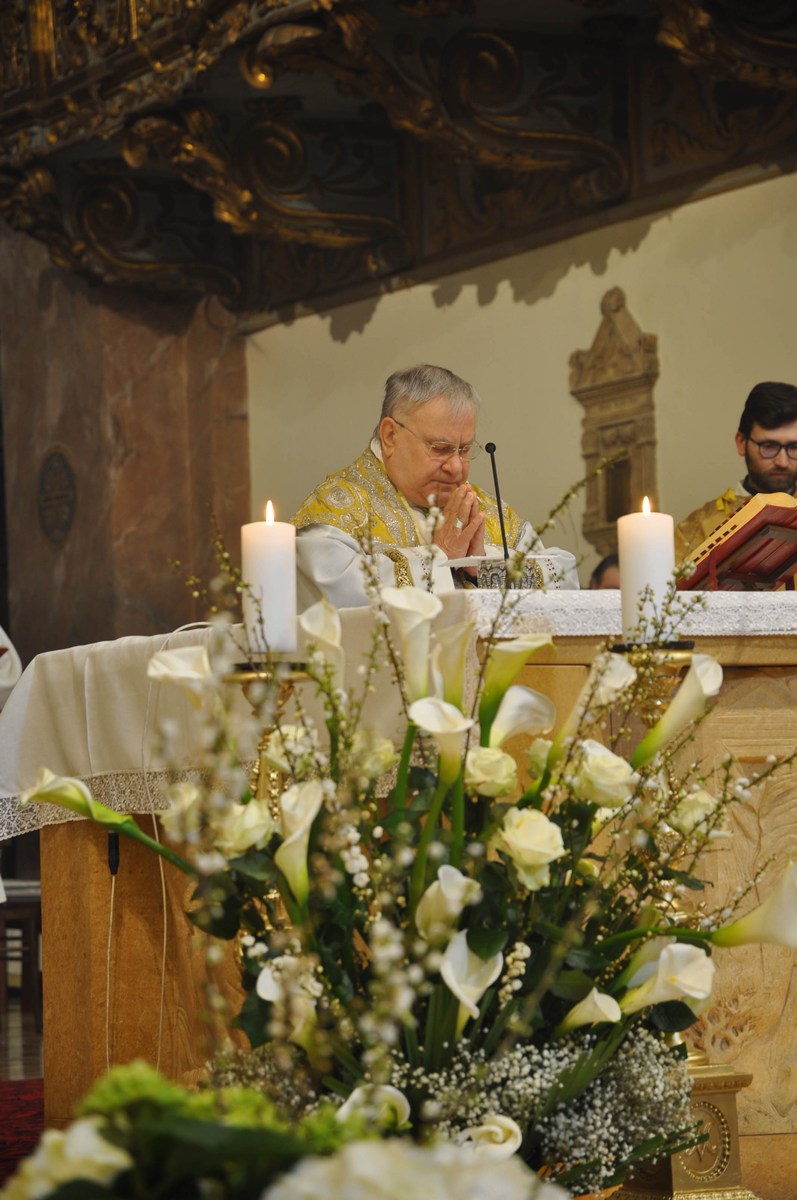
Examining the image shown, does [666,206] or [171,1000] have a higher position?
[666,206]

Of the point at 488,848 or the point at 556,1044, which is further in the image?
the point at 488,848

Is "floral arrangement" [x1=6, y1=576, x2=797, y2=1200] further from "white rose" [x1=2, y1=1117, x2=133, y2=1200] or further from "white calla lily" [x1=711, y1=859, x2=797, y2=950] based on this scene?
"white rose" [x1=2, y1=1117, x2=133, y2=1200]

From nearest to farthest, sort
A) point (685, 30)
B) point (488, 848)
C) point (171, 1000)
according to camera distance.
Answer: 1. point (488, 848)
2. point (171, 1000)
3. point (685, 30)

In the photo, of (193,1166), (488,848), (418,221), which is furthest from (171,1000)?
(418,221)

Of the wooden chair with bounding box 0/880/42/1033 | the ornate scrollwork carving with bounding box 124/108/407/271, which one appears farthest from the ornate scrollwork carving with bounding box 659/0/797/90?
the wooden chair with bounding box 0/880/42/1033

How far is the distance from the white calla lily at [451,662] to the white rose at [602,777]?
18 centimetres

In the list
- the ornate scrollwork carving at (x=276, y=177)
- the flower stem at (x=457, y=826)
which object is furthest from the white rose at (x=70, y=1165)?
the ornate scrollwork carving at (x=276, y=177)

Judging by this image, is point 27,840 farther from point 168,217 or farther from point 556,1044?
point 556,1044

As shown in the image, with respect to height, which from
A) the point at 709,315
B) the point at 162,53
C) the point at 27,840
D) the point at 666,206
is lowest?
the point at 27,840

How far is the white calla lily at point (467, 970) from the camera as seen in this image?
2.06 meters

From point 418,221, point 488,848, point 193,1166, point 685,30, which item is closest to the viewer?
point 193,1166

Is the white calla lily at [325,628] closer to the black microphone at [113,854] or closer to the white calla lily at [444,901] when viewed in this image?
the white calla lily at [444,901]

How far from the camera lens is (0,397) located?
32.2ft

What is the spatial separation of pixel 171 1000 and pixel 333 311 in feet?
18.2
